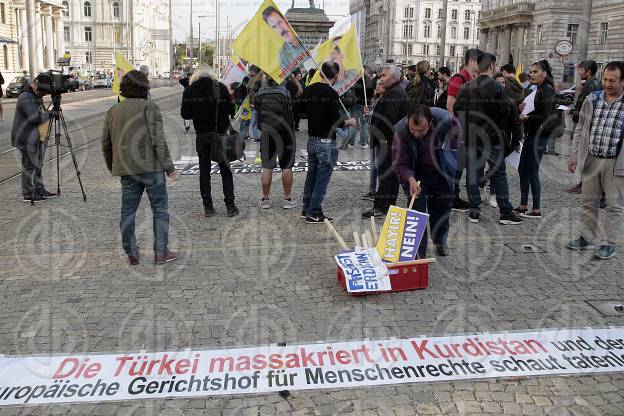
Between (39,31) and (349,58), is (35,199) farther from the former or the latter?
(39,31)

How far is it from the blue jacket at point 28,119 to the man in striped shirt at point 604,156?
7142 mm

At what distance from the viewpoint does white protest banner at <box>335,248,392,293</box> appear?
5.50 metres

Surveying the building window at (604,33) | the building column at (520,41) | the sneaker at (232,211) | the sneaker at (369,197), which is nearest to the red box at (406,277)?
the sneaker at (232,211)

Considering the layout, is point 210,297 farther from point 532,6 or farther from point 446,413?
point 532,6

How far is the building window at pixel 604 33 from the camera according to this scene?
55.1m

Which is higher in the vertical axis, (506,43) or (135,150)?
(506,43)

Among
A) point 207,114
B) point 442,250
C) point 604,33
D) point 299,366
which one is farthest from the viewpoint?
point 604,33

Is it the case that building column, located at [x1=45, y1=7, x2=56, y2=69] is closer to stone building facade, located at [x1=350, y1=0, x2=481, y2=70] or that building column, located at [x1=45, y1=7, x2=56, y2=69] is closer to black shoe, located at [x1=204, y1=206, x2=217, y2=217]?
stone building facade, located at [x1=350, y1=0, x2=481, y2=70]

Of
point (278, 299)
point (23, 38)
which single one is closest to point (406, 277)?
point (278, 299)

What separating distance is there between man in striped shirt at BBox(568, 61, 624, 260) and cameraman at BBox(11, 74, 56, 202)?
6914mm

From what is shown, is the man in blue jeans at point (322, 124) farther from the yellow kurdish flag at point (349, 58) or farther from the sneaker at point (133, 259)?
the sneaker at point (133, 259)

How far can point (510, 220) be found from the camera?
822 centimetres

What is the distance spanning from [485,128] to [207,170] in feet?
12.1

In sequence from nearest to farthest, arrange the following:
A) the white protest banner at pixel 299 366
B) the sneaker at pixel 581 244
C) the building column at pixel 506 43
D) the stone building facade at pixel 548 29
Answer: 1. the white protest banner at pixel 299 366
2. the sneaker at pixel 581 244
3. the stone building facade at pixel 548 29
4. the building column at pixel 506 43
